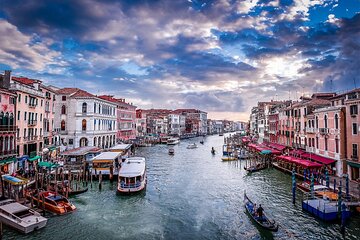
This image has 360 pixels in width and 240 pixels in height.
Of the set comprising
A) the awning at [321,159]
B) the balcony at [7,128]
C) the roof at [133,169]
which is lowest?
the roof at [133,169]

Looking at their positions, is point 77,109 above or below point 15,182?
above

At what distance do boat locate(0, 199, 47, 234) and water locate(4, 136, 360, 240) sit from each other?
1.52 feet

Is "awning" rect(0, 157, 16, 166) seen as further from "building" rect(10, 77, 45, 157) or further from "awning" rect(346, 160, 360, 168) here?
"awning" rect(346, 160, 360, 168)

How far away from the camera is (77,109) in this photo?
154ft

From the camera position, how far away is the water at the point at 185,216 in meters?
17.2

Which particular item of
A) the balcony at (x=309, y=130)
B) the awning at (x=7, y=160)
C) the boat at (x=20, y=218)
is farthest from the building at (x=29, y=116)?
the balcony at (x=309, y=130)

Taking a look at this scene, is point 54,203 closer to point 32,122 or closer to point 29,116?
point 29,116

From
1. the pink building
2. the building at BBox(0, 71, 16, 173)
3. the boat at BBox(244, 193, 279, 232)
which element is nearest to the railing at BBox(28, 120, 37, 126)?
the building at BBox(0, 71, 16, 173)

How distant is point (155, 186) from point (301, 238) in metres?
16.9

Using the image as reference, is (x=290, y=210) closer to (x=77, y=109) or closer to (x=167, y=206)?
(x=167, y=206)

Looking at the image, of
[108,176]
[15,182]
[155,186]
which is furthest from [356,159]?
[15,182]

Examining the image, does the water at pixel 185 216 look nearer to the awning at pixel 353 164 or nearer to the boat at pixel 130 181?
the boat at pixel 130 181

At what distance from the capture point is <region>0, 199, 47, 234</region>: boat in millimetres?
16984

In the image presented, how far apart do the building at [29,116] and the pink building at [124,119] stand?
28472 millimetres
